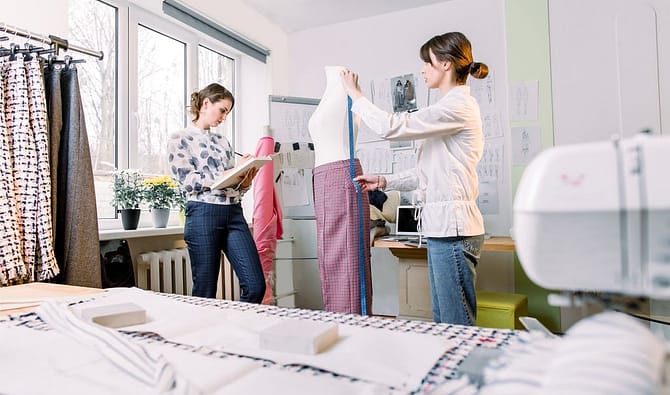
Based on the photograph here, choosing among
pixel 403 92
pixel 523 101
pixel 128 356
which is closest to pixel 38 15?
pixel 128 356

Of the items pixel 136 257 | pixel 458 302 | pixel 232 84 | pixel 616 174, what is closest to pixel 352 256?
pixel 458 302

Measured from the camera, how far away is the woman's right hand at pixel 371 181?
5.64 ft

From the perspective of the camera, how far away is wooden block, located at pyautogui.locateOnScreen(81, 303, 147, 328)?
0.83 m

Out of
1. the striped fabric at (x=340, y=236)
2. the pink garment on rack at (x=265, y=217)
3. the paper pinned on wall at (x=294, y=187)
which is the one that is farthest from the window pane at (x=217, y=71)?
the striped fabric at (x=340, y=236)

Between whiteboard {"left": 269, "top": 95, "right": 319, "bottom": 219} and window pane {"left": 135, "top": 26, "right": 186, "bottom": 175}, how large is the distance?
2.06ft

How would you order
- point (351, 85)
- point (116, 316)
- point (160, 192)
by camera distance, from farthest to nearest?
1. point (160, 192)
2. point (351, 85)
3. point (116, 316)

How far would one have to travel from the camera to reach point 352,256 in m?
1.86

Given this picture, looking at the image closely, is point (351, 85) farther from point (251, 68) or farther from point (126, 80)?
point (251, 68)

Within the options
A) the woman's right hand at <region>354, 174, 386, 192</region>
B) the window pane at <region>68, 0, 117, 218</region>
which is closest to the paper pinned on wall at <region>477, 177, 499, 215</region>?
the woman's right hand at <region>354, 174, 386, 192</region>

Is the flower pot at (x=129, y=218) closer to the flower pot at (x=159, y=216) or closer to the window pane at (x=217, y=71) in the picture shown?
the flower pot at (x=159, y=216)

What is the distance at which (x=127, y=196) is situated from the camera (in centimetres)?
237

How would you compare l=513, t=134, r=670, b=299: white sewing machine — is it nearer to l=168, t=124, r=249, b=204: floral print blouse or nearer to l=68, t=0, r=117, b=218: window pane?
l=168, t=124, r=249, b=204: floral print blouse

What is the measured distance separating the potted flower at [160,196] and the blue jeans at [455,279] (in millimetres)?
1628

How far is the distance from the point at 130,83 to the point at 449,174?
80.7 inches
